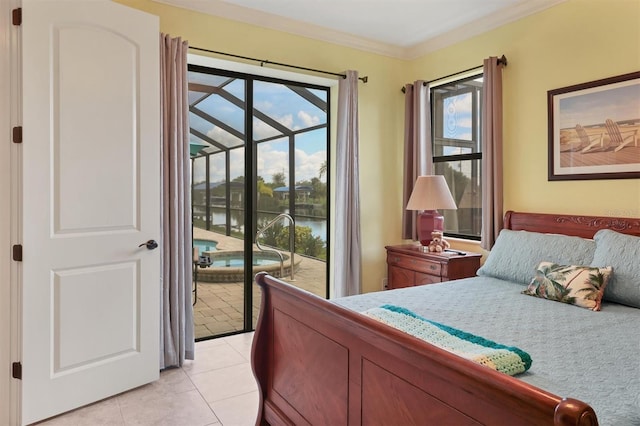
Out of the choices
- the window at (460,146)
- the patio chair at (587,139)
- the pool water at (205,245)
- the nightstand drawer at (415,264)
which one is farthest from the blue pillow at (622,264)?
the pool water at (205,245)

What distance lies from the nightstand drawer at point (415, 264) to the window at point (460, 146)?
60cm

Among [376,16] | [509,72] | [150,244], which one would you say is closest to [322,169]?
[376,16]

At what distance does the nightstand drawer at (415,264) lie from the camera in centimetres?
341

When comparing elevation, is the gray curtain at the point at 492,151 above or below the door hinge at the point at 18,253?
above

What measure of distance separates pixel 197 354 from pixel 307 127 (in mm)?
2216

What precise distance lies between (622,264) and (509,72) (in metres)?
1.78

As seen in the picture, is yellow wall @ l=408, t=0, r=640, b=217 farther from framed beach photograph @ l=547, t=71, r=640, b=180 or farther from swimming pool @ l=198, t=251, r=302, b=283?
swimming pool @ l=198, t=251, r=302, b=283

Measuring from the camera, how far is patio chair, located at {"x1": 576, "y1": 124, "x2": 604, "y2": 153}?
282cm

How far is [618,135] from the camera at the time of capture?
2.73 meters

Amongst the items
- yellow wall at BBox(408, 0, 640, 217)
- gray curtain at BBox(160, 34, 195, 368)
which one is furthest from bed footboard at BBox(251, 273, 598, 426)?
yellow wall at BBox(408, 0, 640, 217)

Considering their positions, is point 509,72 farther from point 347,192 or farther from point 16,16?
point 16,16

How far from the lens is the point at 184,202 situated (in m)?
3.06

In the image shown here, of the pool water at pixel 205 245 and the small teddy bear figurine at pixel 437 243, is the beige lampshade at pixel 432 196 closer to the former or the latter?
the small teddy bear figurine at pixel 437 243

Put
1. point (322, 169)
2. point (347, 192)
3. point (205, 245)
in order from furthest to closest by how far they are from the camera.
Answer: point (322, 169)
point (347, 192)
point (205, 245)
